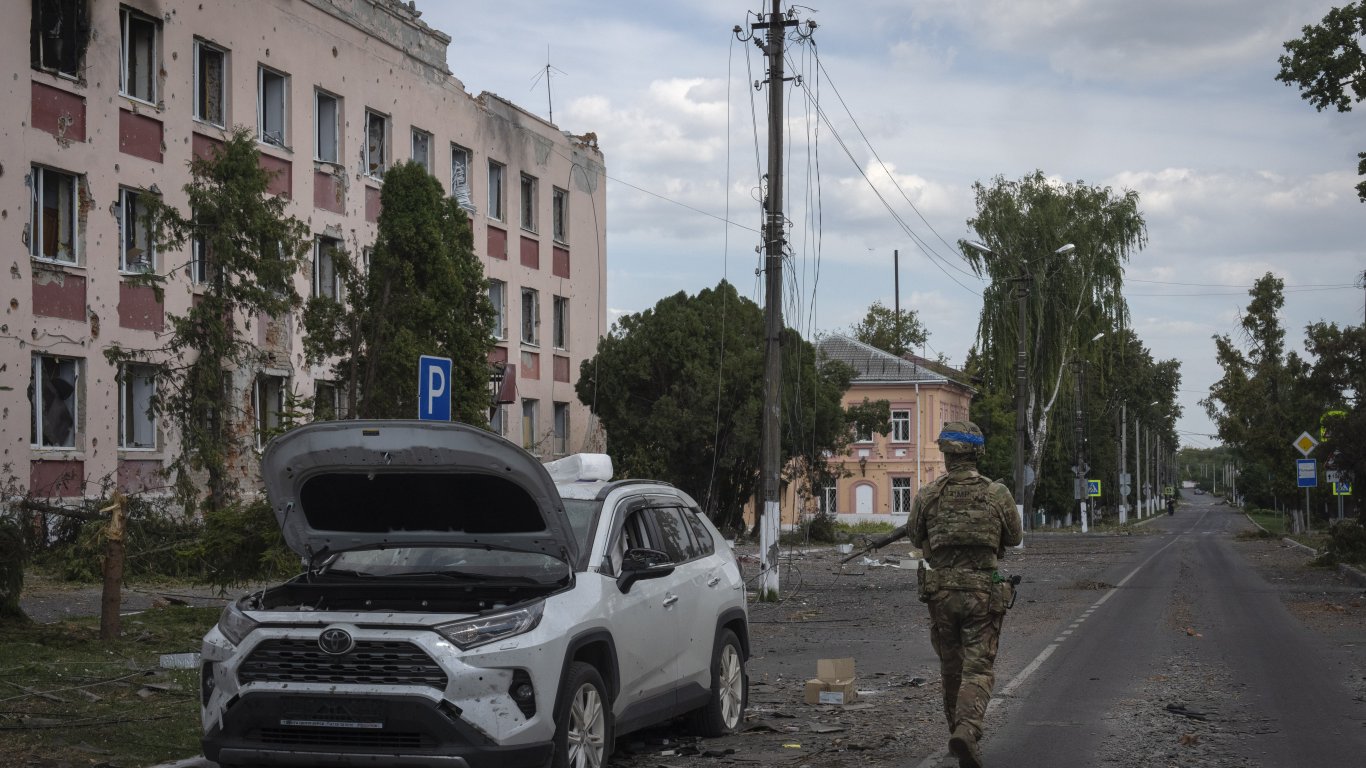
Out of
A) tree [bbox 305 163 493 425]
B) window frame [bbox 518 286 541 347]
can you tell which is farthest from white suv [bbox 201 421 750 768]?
window frame [bbox 518 286 541 347]

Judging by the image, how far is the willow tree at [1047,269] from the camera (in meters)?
58.3

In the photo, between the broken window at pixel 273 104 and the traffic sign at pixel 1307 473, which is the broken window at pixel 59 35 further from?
the traffic sign at pixel 1307 473

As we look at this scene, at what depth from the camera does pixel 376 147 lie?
3291cm

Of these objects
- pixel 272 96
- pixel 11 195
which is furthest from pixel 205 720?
pixel 272 96

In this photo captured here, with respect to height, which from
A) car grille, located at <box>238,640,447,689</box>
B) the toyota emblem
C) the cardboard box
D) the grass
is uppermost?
the toyota emblem

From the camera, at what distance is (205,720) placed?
709cm

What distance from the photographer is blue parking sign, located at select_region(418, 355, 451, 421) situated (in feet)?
42.8

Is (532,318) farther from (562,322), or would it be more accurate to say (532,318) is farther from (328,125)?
(328,125)

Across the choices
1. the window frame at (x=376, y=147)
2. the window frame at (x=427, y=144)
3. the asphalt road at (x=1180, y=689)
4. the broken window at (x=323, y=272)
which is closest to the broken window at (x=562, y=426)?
the window frame at (x=427, y=144)

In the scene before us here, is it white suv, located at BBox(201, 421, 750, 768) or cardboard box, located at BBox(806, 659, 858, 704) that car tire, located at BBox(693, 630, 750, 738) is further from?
cardboard box, located at BBox(806, 659, 858, 704)

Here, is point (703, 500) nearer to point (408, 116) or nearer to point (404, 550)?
point (408, 116)

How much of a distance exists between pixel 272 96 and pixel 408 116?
4866mm

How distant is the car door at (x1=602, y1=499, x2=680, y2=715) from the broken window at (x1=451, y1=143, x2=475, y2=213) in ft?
91.5

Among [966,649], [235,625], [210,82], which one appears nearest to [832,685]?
[966,649]
